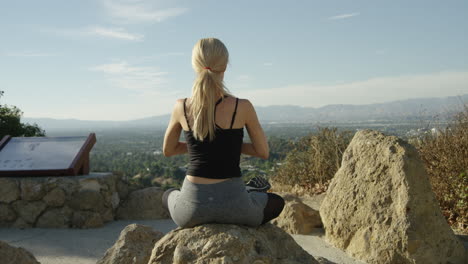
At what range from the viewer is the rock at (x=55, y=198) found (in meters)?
6.74

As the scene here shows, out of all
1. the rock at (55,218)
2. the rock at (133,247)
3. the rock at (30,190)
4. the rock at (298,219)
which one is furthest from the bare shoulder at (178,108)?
the rock at (30,190)

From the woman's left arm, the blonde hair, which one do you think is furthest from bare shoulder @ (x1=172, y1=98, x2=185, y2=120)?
the blonde hair

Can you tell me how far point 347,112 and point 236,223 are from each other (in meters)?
125

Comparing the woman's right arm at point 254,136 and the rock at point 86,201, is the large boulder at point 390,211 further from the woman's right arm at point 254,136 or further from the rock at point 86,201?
the rock at point 86,201

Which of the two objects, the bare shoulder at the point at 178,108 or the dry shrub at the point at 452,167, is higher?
the bare shoulder at the point at 178,108

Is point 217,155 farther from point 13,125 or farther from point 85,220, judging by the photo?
point 13,125

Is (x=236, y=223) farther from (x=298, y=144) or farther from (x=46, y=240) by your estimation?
(x=298, y=144)

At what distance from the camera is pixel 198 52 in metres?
2.84

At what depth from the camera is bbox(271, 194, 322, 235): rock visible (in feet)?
19.4

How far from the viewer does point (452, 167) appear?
629cm

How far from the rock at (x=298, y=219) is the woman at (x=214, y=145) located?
305cm

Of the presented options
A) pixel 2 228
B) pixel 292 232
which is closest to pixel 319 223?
pixel 292 232

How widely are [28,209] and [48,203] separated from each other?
33 cm

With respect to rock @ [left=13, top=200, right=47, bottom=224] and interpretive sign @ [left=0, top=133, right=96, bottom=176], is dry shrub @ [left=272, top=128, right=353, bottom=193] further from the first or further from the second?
rock @ [left=13, top=200, right=47, bottom=224]
